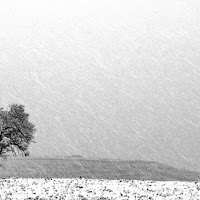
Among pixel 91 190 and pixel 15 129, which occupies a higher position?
pixel 15 129

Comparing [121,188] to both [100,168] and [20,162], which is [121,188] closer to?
[100,168]

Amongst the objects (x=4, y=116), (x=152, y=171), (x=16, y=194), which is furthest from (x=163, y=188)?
(x=152, y=171)

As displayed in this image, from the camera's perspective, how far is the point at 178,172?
60.8 metres

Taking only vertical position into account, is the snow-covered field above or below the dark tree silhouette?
below

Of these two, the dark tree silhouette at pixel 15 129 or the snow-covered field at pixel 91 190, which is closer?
the snow-covered field at pixel 91 190

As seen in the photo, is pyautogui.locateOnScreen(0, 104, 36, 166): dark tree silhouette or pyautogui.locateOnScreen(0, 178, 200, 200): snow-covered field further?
pyautogui.locateOnScreen(0, 104, 36, 166): dark tree silhouette

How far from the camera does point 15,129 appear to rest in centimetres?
3734

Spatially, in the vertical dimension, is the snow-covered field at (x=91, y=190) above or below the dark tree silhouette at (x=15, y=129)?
below

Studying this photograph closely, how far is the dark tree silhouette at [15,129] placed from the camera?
3700 centimetres

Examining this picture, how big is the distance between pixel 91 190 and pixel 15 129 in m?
8.65

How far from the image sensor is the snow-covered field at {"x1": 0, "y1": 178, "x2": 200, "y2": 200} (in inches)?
1253

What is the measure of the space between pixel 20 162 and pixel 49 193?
29.1 metres

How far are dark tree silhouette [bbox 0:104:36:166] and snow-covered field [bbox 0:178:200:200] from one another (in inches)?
132

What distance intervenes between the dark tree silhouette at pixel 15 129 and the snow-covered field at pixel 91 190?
336cm
